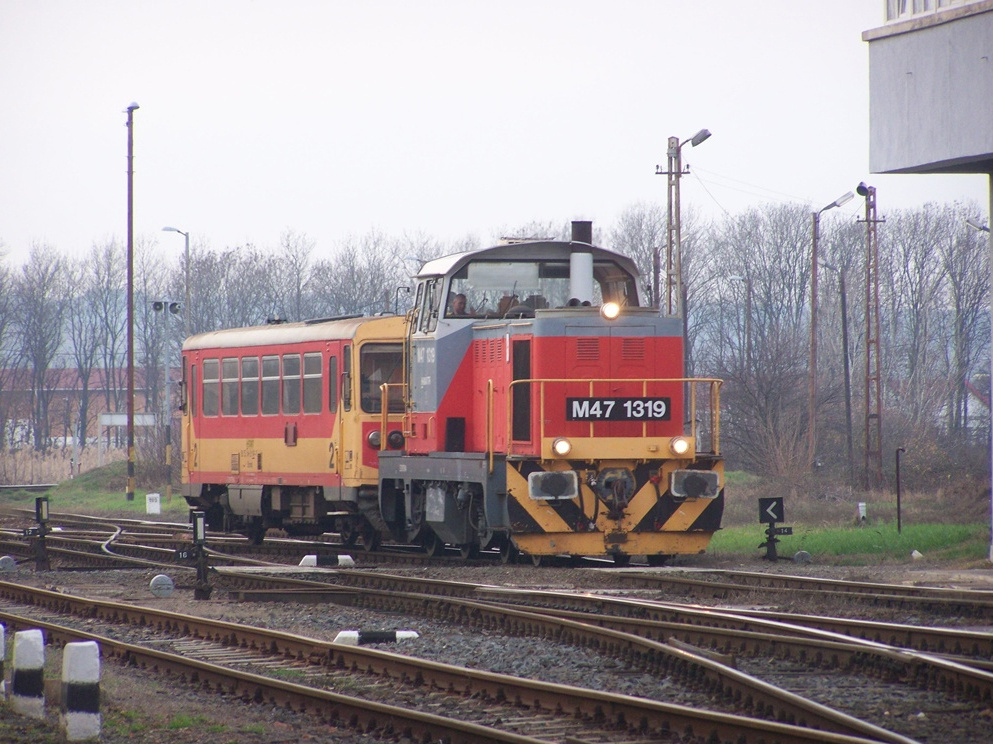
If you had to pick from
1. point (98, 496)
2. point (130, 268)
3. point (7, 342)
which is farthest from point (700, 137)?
point (7, 342)

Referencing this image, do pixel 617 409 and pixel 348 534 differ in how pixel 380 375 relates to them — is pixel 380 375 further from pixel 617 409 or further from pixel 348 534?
pixel 617 409

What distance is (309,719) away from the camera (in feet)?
24.5

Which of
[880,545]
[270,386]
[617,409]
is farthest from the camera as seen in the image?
[270,386]

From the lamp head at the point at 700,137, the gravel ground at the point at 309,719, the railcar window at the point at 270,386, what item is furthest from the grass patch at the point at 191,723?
the lamp head at the point at 700,137

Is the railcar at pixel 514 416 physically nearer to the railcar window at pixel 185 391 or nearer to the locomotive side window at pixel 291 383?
the locomotive side window at pixel 291 383

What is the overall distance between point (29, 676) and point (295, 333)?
Answer: 12.0 m

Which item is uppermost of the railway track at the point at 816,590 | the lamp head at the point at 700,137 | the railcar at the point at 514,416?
the lamp head at the point at 700,137

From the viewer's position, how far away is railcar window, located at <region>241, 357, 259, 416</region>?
66.6 ft

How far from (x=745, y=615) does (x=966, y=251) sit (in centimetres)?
6363

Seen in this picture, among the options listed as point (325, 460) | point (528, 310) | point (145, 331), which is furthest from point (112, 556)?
point (145, 331)

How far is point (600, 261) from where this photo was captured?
1600cm

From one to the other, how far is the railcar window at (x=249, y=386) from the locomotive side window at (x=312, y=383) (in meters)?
1.46

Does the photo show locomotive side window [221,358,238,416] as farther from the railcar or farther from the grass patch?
the grass patch

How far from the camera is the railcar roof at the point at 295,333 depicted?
709 inches
